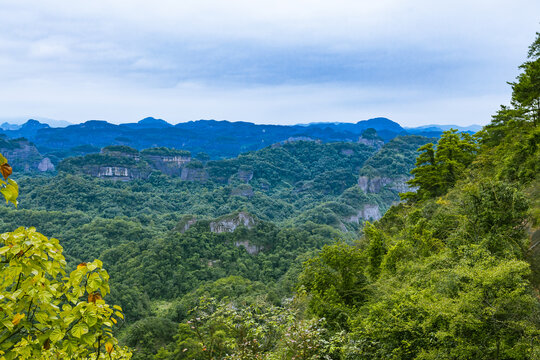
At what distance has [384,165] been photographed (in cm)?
15950

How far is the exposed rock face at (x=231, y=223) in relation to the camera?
220 ft

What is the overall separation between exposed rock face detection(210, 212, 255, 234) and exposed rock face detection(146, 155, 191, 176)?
122856 mm

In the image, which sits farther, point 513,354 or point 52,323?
point 513,354

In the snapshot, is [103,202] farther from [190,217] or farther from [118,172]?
[190,217]

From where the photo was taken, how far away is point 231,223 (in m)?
68.2

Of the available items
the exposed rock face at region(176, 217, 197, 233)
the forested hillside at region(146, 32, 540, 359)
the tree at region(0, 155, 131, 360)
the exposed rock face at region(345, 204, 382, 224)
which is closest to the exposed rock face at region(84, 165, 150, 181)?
the exposed rock face at region(176, 217, 197, 233)

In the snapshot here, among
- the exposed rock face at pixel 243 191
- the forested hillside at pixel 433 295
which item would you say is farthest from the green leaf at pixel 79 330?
the exposed rock face at pixel 243 191

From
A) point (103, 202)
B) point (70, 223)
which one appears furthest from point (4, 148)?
point (70, 223)

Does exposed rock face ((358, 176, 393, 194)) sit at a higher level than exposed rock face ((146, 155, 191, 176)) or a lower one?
lower

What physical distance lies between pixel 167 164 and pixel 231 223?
126778 mm

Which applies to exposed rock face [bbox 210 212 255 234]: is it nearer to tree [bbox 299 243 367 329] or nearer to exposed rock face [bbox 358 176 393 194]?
tree [bbox 299 243 367 329]

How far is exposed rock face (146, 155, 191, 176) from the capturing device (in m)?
181

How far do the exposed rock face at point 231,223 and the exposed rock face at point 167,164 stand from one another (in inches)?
4837

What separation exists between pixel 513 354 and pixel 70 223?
4045 inches
